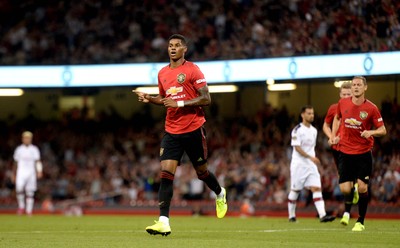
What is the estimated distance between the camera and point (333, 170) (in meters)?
24.6

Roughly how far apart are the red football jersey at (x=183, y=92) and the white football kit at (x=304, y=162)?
6.06 meters

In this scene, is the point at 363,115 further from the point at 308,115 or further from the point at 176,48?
the point at 308,115

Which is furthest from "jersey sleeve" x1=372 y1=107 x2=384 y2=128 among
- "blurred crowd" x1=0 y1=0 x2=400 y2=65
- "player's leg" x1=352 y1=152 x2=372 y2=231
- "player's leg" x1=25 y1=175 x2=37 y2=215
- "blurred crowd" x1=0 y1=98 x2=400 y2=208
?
"player's leg" x1=25 y1=175 x2=37 y2=215

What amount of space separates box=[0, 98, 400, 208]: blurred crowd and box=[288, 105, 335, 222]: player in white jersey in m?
5.25

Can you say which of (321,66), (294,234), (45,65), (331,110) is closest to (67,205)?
(45,65)

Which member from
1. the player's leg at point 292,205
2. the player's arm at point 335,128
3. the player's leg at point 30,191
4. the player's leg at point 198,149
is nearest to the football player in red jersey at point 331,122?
the player's arm at point 335,128

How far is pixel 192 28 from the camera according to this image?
2908 centimetres

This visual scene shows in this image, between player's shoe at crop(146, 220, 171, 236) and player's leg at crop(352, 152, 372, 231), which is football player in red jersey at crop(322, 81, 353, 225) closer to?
player's leg at crop(352, 152, 372, 231)

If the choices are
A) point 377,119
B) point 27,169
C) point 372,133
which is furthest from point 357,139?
point 27,169

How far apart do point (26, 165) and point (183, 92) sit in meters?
13.4

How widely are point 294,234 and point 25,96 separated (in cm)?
2374

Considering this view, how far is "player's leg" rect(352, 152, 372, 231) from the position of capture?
1372 cm

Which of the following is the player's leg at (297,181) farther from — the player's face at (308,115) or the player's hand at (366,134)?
the player's hand at (366,134)

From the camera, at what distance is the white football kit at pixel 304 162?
17969 mm
